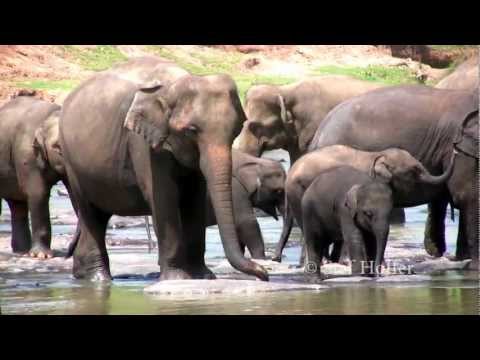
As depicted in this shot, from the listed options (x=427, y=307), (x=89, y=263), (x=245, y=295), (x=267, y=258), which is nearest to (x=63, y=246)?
(x=267, y=258)

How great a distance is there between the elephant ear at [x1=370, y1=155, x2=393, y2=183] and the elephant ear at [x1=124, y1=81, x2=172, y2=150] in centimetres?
251

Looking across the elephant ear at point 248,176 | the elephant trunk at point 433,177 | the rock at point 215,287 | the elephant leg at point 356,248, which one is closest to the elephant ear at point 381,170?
the elephant trunk at point 433,177

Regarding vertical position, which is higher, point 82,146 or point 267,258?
point 82,146

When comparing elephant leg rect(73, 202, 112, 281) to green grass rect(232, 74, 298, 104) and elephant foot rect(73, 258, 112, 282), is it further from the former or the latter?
green grass rect(232, 74, 298, 104)

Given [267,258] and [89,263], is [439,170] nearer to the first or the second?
[267,258]

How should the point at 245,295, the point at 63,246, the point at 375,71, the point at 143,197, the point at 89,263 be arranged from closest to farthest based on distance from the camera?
the point at 245,295 → the point at 143,197 → the point at 89,263 → the point at 63,246 → the point at 375,71

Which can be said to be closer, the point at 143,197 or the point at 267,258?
the point at 143,197

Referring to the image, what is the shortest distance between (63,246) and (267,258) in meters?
3.38

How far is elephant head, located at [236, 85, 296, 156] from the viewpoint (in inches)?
756

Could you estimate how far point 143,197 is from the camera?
12.2 m

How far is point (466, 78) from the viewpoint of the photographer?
57.2 ft

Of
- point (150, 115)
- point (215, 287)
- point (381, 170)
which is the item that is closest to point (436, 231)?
point (381, 170)

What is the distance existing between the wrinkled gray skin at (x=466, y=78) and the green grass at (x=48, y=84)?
2060cm

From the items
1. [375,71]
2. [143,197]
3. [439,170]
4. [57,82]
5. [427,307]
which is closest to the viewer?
[427,307]
